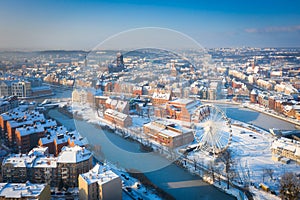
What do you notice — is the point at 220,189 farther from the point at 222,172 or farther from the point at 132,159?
the point at 132,159

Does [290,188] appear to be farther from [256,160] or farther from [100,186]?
[100,186]

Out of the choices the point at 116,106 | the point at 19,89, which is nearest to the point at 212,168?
the point at 116,106

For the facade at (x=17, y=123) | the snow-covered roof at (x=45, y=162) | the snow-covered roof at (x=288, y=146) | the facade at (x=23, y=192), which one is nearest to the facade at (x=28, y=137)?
the facade at (x=17, y=123)

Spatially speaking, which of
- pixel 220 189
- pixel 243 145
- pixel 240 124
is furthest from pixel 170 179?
pixel 240 124

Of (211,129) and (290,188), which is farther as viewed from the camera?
(211,129)

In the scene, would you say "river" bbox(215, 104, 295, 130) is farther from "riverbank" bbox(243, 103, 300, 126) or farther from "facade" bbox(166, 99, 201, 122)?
"facade" bbox(166, 99, 201, 122)
